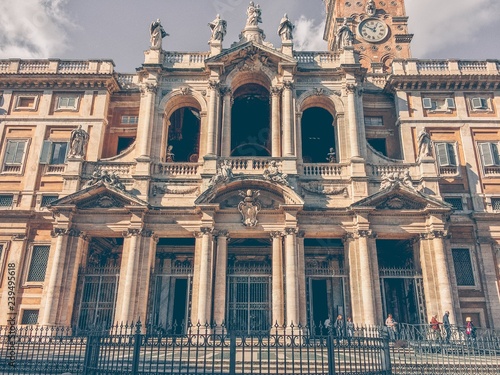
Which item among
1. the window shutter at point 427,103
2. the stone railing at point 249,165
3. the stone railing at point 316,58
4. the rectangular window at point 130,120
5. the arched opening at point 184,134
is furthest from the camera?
the arched opening at point 184,134

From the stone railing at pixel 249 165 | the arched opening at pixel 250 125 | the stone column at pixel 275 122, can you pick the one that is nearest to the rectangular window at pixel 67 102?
the arched opening at pixel 250 125


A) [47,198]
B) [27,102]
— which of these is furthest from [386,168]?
[27,102]

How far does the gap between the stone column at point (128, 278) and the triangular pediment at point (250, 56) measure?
10.8 metres

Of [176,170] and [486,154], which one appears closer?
[176,170]

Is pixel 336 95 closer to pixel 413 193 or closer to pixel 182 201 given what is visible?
pixel 413 193

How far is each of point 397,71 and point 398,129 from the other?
379cm

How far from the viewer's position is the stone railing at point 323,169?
23.2 meters

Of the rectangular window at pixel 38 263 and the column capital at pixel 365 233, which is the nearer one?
the column capital at pixel 365 233

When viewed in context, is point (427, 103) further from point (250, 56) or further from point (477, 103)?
point (250, 56)

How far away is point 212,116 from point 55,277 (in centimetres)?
1148

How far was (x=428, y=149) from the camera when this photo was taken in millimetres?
23125

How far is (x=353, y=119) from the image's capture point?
79.3 feet

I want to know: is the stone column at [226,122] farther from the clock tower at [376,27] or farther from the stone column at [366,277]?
the clock tower at [376,27]

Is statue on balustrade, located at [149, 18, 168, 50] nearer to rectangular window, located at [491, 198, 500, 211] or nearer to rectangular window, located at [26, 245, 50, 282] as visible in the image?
rectangular window, located at [26, 245, 50, 282]
